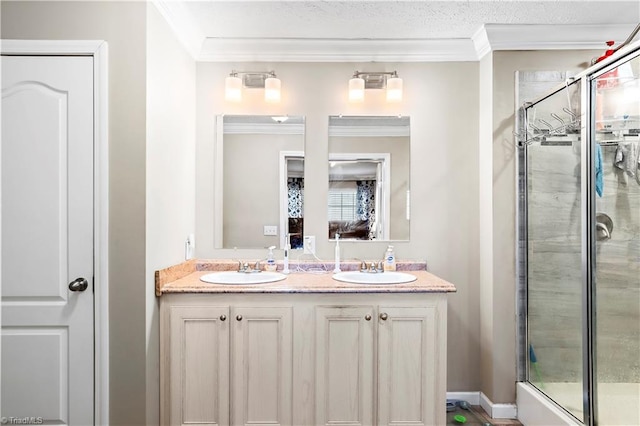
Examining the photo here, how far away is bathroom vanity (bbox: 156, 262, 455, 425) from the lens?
6.97 ft

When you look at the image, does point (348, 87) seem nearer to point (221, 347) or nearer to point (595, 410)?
point (221, 347)

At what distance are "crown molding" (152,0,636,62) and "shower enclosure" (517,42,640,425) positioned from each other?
0.44 meters

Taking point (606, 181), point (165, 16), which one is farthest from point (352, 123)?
point (606, 181)

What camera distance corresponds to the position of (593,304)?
2.01m


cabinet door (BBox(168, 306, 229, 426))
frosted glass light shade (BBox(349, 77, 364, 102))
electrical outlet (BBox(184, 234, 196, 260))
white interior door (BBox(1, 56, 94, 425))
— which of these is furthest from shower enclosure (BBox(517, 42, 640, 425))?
white interior door (BBox(1, 56, 94, 425))

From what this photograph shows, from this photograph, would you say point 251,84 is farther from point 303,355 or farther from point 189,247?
point 303,355

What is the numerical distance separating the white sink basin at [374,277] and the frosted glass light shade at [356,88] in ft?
3.83

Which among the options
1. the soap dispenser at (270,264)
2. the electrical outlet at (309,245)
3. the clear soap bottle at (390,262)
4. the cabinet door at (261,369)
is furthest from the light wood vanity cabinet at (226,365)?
the clear soap bottle at (390,262)

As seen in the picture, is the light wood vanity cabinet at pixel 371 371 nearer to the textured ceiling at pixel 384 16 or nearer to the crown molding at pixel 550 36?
the textured ceiling at pixel 384 16

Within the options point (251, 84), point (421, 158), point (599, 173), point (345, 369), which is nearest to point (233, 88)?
point (251, 84)

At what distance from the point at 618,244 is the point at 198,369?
7.93 ft

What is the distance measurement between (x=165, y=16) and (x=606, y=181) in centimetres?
256

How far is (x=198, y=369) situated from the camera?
212 centimetres

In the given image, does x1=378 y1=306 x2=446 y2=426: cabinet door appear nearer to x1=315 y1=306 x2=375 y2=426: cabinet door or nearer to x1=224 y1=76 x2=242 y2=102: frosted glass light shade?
x1=315 y1=306 x2=375 y2=426: cabinet door
